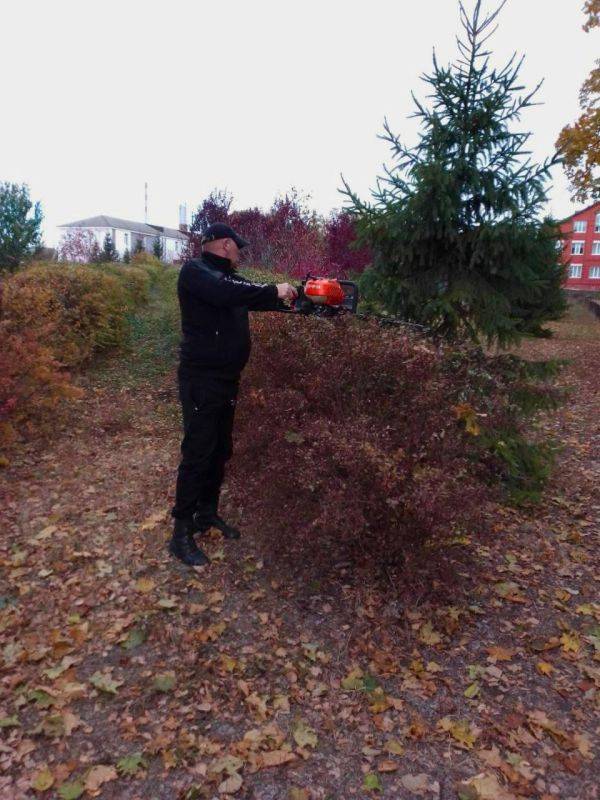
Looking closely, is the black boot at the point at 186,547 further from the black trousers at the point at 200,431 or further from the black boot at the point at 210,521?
the black boot at the point at 210,521

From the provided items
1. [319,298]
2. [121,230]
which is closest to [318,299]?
[319,298]

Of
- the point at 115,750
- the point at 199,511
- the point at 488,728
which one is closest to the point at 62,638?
the point at 115,750

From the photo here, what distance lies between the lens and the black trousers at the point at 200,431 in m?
3.62

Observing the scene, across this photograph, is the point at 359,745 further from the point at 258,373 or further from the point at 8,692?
the point at 258,373

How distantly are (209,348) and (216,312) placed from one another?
8.9 inches

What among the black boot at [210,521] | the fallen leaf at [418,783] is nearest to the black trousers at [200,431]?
the black boot at [210,521]

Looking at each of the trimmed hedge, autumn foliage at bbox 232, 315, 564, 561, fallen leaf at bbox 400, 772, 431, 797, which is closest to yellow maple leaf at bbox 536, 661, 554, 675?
autumn foliage at bbox 232, 315, 564, 561

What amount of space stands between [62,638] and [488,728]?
7.38 feet

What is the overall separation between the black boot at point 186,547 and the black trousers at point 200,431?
85mm

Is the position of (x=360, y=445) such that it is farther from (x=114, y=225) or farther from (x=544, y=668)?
(x=114, y=225)

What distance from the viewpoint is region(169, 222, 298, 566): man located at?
3.40 m

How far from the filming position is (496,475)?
15.2 feet

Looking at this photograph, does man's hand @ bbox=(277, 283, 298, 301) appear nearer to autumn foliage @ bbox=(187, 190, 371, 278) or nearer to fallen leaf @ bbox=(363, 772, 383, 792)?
fallen leaf @ bbox=(363, 772, 383, 792)

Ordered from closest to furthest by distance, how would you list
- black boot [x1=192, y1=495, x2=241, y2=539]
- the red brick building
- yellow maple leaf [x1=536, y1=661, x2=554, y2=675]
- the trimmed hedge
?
yellow maple leaf [x1=536, y1=661, x2=554, y2=675]
black boot [x1=192, y1=495, x2=241, y2=539]
the trimmed hedge
the red brick building
